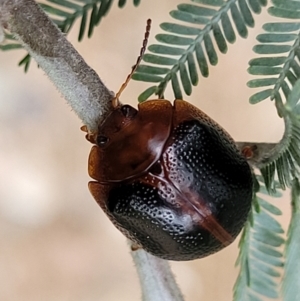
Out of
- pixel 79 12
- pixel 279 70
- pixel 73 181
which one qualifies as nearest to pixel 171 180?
pixel 279 70

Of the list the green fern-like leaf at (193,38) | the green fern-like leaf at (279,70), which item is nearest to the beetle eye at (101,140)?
the green fern-like leaf at (193,38)

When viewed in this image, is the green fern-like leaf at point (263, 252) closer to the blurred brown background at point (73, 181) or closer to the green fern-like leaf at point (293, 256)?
the green fern-like leaf at point (293, 256)

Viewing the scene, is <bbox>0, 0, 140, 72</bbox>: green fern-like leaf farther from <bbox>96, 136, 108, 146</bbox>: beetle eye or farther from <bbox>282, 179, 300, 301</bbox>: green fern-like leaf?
<bbox>282, 179, 300, 301</bbox>: green fern-like leaf

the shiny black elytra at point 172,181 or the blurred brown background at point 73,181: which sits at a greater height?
the shiny black elytra at point 172,181

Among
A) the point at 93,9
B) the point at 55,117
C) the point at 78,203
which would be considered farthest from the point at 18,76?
the point at 93,9

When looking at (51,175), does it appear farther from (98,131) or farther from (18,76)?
(98,131)

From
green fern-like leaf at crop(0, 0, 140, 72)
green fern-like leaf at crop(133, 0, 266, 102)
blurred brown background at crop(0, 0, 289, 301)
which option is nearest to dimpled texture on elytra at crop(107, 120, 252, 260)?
green fern-like leaf at crop(133, 0, 266, 102)

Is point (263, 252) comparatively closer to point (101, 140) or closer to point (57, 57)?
point (101, 140)
